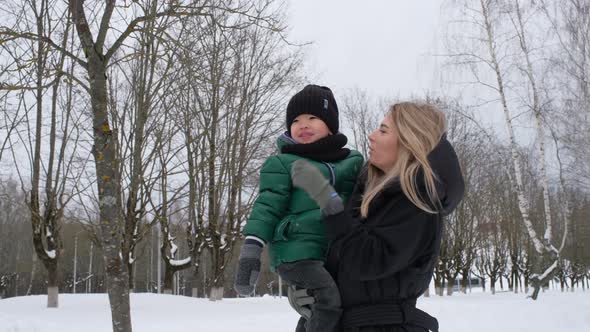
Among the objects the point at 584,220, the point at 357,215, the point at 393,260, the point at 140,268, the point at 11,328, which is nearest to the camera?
the point at 393,260

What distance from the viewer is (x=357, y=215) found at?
7.04 ft

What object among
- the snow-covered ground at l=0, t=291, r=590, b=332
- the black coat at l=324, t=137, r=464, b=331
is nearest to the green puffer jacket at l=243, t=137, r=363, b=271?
the black coat at l=324, t=137, r=464, b=331

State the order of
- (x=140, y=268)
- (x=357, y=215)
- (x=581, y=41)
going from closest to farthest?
(x=357, y=215) < (x=581, y=41) < (x=140, y=268)

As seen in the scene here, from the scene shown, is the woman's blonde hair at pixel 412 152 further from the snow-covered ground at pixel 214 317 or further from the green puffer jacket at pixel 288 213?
the snow-covered ground at pixel 214 317

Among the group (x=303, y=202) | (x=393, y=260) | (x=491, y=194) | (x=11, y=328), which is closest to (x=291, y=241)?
(x=303, y=202)

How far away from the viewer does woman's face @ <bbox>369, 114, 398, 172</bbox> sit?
7.29 ft

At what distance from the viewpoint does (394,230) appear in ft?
6.52

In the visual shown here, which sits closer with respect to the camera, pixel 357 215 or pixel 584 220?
pixel 357 215

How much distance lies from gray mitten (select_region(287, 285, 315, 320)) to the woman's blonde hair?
1.36 ft

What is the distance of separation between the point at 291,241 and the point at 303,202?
181 millimetres

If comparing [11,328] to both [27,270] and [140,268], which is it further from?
[140,268]

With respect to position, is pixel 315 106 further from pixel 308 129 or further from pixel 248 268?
pixel 248 268

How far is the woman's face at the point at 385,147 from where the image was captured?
2.22 m

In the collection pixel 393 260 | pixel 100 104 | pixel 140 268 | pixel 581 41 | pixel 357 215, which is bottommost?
pixel 140 268
